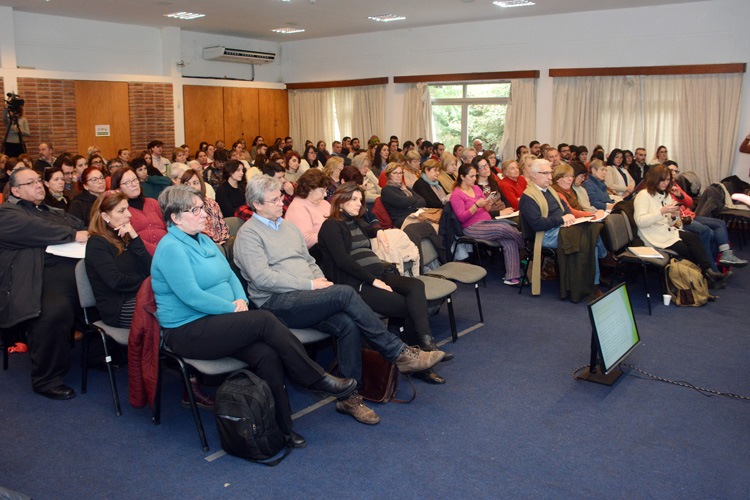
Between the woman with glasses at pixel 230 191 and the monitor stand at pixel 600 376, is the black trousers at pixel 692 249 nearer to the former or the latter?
the monitor stand at pixel 600 376

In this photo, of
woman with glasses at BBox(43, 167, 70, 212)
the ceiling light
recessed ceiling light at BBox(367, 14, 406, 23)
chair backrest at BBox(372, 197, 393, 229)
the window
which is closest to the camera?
woman with glasses at BBox(43, 167, 70, 212)

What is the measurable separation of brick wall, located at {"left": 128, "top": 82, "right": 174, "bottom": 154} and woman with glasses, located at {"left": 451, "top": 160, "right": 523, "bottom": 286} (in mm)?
7714

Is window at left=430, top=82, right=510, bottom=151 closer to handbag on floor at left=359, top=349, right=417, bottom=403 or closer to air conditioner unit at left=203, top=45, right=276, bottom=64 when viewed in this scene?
air conditioner unit at left=203, top=45, right=276, bottom=64

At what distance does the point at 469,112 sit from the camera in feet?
39.9

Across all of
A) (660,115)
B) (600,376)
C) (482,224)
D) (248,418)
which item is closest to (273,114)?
(660,115)

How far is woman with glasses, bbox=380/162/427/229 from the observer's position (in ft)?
20.5

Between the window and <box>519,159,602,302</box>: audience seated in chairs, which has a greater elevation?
the window

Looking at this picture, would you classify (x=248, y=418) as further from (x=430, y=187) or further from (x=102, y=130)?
(x=102, y=130)

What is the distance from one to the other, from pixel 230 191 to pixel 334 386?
3197 mm

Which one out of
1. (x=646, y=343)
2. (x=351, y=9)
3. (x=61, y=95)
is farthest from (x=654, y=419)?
(x=61, y=95)

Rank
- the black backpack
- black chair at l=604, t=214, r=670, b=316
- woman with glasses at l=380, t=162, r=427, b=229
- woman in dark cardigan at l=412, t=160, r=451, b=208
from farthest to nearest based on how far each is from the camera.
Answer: woman in dark cardigan at l=412, t=160, r=451, b=208
woman with glasses at l=380, t=162, r=427, b=229
black chair at l=604, t=214, r=670, b=316
the black backpack

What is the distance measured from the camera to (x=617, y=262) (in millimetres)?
6121

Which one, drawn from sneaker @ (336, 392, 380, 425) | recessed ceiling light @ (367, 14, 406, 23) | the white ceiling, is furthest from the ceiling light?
sneaker @ (336, 392, 380, 425)

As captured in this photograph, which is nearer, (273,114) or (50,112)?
(50,112)
